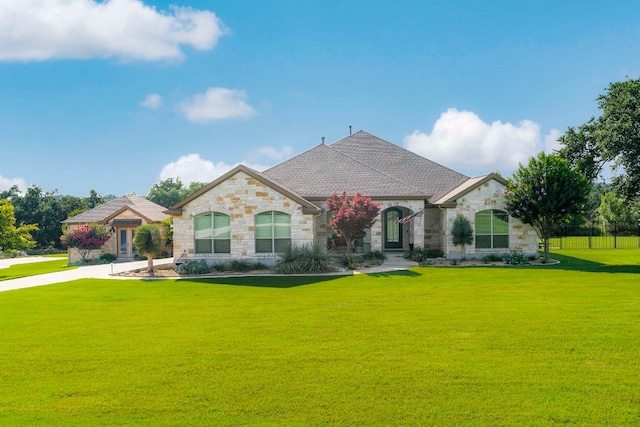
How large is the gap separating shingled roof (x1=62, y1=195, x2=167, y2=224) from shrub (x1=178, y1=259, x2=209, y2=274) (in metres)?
12.0

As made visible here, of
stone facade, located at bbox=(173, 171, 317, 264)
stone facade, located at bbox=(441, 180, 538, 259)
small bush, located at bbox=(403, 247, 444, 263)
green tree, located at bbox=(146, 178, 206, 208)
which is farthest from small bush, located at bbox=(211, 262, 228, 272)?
green tree, located at bbox=(146, 178, 206, 208)

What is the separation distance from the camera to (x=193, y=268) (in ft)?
78.7

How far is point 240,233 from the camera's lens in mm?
25094

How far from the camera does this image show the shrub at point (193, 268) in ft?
78.5

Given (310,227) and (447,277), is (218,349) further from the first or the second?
(310,227)

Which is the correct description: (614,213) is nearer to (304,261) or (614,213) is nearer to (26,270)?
(304,261)

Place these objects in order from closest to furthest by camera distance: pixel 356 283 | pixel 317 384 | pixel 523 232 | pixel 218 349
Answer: pixel 317 384 → pixel 218 349 → pixel 356 283 → pixel 523 232

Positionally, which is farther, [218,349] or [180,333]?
[180,333]

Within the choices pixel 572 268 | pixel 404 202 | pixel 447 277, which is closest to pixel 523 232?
pixel 572 268

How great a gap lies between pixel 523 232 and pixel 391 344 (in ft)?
67.5

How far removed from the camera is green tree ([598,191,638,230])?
191ft

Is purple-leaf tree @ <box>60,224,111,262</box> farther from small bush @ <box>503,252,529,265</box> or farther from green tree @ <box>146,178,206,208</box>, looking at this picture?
green tree @ <box>146,178,206,208</box>

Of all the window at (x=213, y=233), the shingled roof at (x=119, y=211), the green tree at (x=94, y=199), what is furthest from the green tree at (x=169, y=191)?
the window at (x=213, y=233)

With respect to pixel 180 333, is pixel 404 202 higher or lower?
higher
